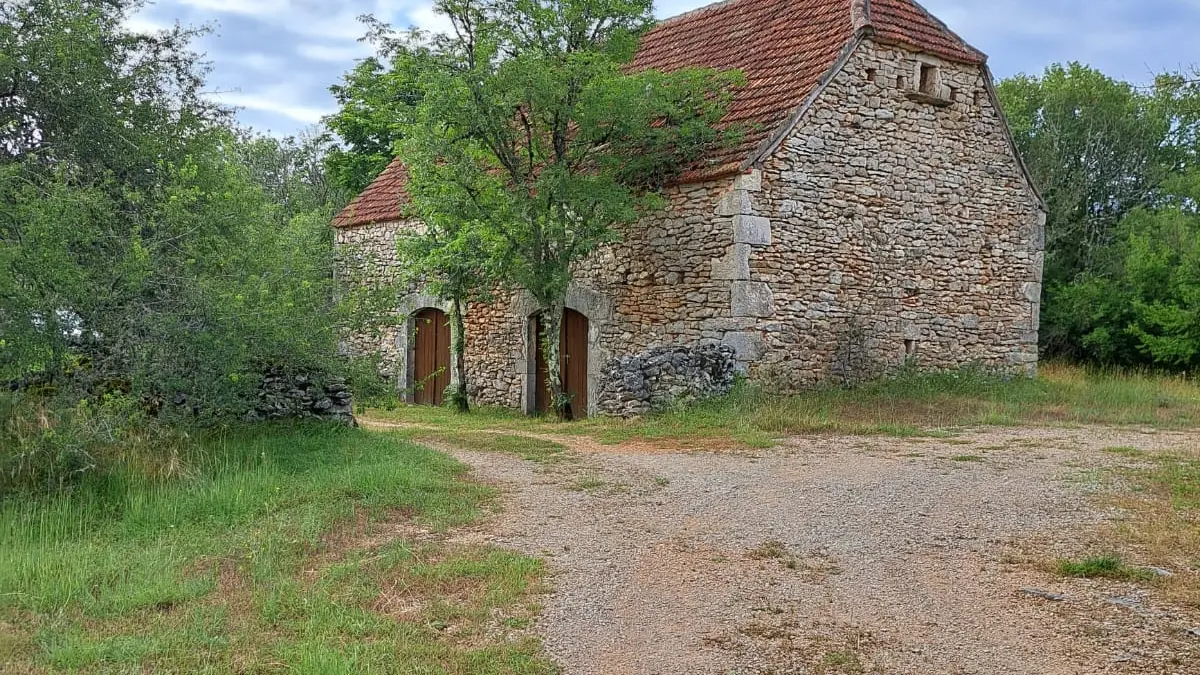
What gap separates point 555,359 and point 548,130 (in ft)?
10.1

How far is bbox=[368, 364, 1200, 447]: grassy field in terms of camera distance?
11.2 meters

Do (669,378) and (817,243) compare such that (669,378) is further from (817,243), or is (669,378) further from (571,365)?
(817,243)

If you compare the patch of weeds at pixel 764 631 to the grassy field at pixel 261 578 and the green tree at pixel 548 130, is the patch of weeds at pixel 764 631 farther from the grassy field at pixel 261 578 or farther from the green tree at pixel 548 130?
the green tree at pixel 548 130

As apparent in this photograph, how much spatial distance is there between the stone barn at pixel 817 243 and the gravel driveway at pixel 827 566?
3.86 meters

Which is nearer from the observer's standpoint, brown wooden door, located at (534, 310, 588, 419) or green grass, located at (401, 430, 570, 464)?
green grass, located at (401, 430, 570, 464)

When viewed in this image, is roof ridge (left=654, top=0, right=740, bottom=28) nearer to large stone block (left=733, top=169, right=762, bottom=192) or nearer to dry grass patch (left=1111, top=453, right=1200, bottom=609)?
large stone block (left=733, top=169, right=762, bottom=192)

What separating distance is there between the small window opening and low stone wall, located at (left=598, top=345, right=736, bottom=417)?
4.94 m

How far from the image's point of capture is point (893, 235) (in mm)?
13891

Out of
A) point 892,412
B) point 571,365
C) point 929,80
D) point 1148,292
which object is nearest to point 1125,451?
point 892,412

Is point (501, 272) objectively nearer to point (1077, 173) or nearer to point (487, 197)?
point (487, 197)

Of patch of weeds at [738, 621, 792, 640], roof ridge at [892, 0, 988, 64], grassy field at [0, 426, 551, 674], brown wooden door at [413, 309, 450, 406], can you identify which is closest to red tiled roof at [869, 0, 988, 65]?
roof ridge at [892, 0, 988, 64]

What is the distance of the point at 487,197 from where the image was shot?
12945 millimetres

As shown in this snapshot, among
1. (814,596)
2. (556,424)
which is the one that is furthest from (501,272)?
(814,596)

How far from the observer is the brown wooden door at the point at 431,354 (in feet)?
56.7
